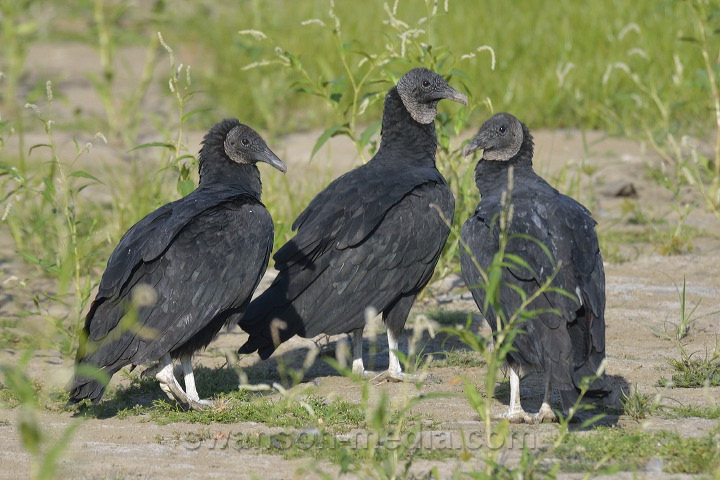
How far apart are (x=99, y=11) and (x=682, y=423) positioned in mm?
6516

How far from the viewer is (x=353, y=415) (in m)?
3.89

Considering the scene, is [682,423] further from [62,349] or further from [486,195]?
[62,349]

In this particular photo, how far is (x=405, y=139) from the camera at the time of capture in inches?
198

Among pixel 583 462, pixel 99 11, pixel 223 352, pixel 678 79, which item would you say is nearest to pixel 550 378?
pixel 583 462

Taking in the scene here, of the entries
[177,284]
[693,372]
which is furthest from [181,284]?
[693,372]

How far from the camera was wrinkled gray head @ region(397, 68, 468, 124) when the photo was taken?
5078mm

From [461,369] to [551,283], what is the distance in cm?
106

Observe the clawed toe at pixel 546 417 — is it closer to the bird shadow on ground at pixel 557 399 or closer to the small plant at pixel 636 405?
the bird shadow on ground at pixel 557 399

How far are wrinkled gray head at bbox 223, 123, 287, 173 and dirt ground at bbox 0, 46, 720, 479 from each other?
0.95 metres

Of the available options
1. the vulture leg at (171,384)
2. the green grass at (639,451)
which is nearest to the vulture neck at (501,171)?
the green grass at (639,451)

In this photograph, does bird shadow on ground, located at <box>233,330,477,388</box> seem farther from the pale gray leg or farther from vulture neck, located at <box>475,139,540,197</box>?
vulture neck, located at <box>475,139,540,197</box>

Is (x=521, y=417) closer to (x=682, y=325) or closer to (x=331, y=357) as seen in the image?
(x=682, y=325)

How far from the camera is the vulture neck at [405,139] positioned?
502 cm

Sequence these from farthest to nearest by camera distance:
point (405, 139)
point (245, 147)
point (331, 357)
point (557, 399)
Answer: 1. point (405, 139)
2. point (331, 357)
3. point (245, 147)
4. point (557, 399)
